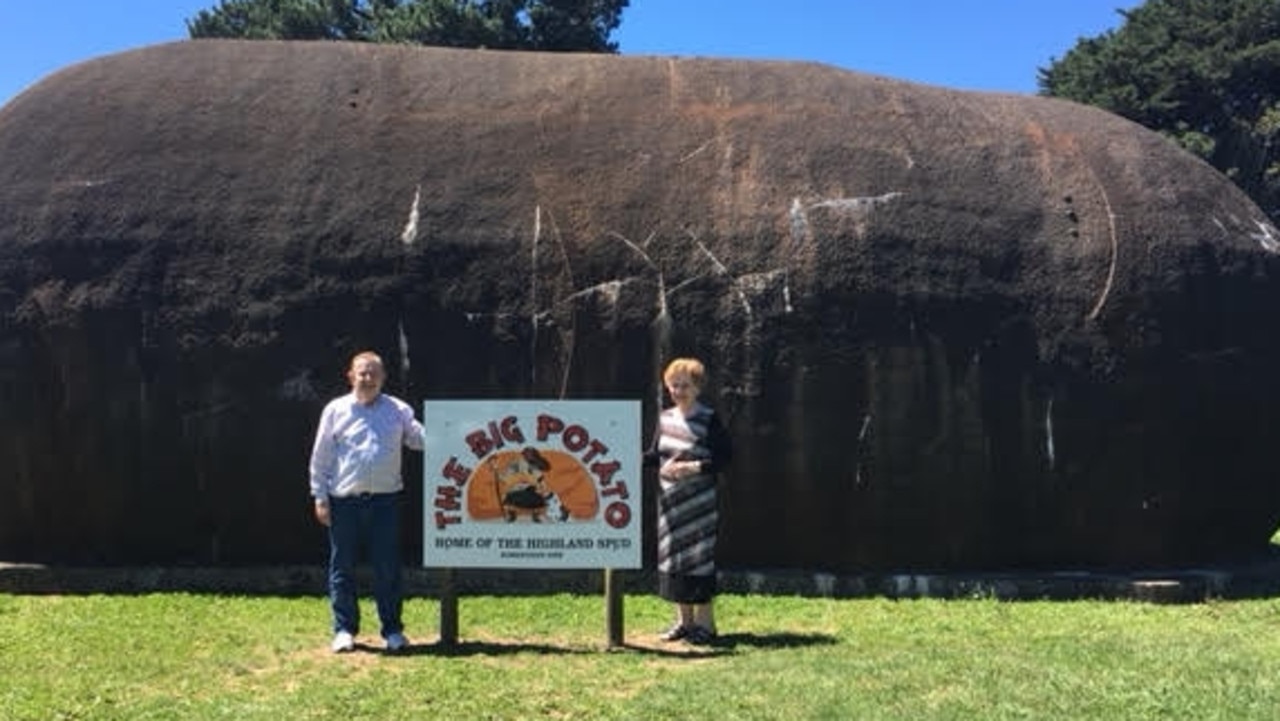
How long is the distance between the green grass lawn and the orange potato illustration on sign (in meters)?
0.71

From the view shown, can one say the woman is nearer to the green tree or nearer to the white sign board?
the white sign board

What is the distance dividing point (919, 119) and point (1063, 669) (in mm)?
4807

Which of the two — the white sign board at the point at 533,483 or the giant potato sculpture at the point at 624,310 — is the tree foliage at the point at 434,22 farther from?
the white sign board at the point at 533,483

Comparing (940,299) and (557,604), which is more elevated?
(940,299)

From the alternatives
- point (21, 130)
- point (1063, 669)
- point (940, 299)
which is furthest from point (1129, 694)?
point (21, 130)

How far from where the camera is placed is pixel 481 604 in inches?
322

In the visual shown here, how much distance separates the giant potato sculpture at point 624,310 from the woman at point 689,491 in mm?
1696

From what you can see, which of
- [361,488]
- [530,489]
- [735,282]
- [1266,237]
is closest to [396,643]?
[361,488]

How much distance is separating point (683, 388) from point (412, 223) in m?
2.76

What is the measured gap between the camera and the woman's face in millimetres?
6816

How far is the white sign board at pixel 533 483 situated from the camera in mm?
6898

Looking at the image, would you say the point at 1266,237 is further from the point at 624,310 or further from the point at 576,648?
the point at 576,648

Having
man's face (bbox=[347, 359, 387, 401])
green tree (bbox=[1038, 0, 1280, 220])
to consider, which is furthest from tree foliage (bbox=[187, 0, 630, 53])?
man's face (bbox=[347, 359, 387, 401])

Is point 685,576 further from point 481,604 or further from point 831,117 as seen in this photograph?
point 831,117
